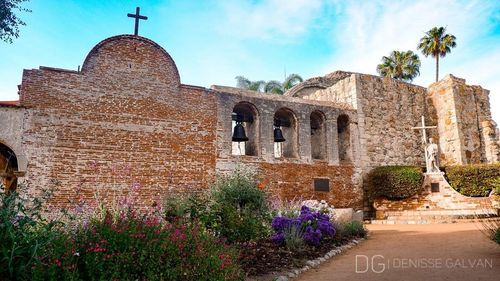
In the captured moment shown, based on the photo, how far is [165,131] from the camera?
11461mm

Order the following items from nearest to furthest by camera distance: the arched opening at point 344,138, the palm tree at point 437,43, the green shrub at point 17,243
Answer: the green shrub at point 17,243, the arched opening at point 344,138, the palm tree at point 437,43

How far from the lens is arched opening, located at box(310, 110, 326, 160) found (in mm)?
14809

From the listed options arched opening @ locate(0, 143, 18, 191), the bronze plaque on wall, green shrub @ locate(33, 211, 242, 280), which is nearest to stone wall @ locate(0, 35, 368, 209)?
the bronze plaque on wall

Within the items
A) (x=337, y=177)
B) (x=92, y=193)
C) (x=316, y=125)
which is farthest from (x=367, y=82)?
(x=92, y=193)

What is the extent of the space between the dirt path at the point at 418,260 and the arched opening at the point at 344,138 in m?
6.52

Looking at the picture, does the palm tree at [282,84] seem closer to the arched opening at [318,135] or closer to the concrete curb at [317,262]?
the arched opening at [318,135]

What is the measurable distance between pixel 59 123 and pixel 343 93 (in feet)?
38.9

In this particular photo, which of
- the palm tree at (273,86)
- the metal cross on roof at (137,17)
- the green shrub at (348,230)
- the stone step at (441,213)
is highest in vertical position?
the palm tree at (273,86)

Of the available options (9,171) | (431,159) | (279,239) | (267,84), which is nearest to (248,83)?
(267,84)

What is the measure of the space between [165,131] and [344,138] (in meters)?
8.07

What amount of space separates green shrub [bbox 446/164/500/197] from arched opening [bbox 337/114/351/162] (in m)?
4.28

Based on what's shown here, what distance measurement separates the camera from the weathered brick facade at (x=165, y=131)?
32.3 ft

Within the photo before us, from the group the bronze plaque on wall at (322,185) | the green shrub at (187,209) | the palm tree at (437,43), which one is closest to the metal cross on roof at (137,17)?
the green shrub at (187,209)

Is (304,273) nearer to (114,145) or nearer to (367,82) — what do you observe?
(114,145)
